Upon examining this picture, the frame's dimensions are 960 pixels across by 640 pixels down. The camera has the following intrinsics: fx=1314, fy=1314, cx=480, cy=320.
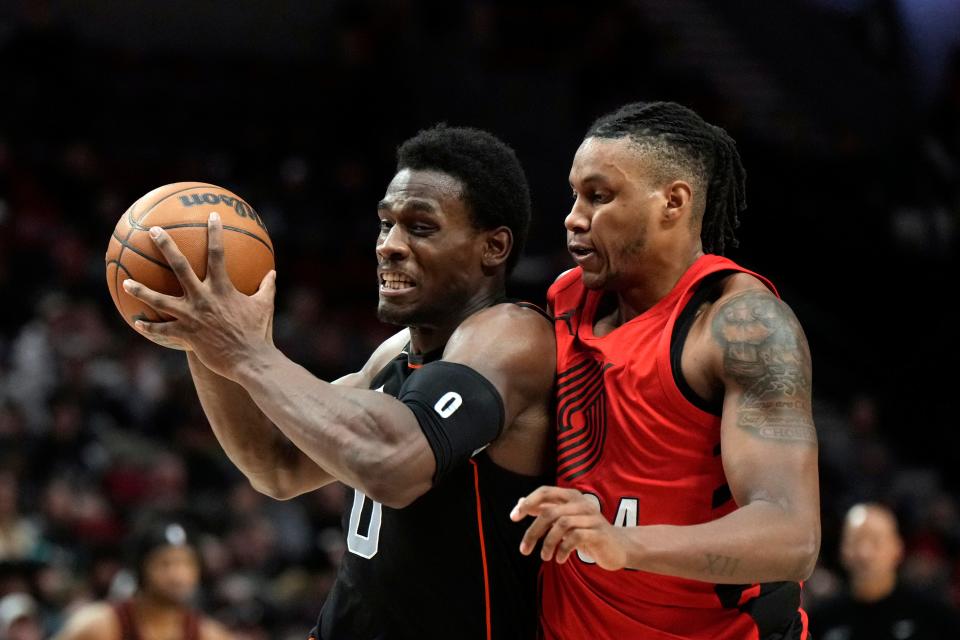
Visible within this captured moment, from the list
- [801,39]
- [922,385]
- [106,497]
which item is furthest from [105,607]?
[801,39]

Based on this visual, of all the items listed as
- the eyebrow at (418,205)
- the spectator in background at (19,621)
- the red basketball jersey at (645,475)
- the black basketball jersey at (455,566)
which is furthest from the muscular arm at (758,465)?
the spectator in background at (19,621)

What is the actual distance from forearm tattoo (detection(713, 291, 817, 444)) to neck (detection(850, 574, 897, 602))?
13.1 feet

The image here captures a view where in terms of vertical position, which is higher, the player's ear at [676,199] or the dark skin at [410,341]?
the player's ear at [676,199]

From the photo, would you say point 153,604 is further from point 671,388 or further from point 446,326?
point 671,388

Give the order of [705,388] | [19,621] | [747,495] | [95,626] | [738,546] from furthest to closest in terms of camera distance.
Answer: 1. [19,621]
2. [95,626]
3. [705,388]
4. [747,495]
5. [738,546]

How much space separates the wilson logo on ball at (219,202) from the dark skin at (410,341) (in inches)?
4.4

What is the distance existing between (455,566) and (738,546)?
37.3 inches

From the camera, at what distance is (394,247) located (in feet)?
11.7

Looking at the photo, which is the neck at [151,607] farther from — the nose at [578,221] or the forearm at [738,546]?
the forearm at [738,546]

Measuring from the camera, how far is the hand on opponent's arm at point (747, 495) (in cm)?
265

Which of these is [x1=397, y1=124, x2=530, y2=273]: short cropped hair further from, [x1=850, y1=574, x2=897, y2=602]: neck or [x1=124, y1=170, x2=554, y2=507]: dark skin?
[x1=850, y1=574, x2=897, y2=602]: neck

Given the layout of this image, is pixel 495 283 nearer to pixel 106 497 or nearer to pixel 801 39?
pixel 106 497

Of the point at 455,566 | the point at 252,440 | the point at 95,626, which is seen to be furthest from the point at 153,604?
the point at 455,566

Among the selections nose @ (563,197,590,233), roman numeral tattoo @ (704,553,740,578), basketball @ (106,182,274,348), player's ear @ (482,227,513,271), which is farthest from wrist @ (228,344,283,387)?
roman numeral tattoo @ (704,553,740,578)
